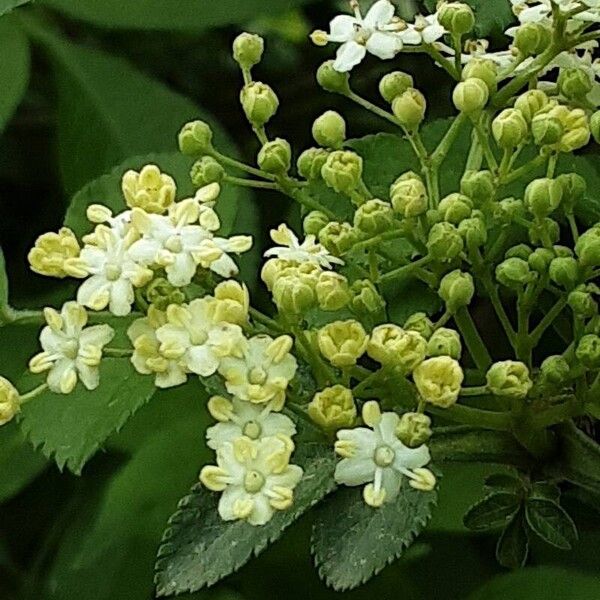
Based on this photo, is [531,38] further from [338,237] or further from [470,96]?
[338,237]

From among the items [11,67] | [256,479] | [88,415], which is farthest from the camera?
[11,67]

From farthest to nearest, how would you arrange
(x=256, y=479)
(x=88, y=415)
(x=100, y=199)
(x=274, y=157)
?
1. (x=100, y=199)
2. (x=88, y=415)
3. (x=274, y=157)
4. (x=256, y=479)

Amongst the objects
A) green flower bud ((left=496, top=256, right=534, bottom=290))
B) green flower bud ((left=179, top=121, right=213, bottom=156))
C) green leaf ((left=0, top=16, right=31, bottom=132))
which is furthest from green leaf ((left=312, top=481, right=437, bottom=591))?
green leaf ((left=0, top=16, right=31, bottom=132))

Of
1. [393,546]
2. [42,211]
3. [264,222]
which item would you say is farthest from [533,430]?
[42,211]

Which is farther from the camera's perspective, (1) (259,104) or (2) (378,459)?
(1) (259,104)

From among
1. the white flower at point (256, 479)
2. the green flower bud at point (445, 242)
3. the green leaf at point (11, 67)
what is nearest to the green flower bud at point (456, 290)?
the green flower bud at point (445, 242)

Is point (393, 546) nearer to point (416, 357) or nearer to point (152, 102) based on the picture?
point (416, 357)

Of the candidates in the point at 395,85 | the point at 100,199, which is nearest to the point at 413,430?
the point at 395,85

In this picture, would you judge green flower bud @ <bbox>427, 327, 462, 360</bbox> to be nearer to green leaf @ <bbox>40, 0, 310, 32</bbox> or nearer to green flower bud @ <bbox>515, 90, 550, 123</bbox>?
green flower bud @ <bbox>515, 90, 550, 123</bbox>
